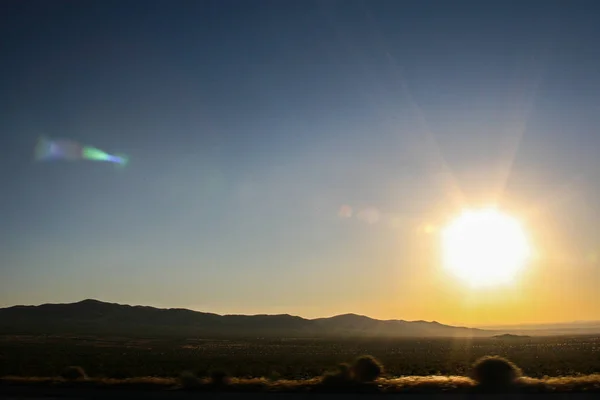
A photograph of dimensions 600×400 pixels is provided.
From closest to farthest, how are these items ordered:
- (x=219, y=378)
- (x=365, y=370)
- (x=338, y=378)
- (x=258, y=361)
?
(x=338, y=378) → (x=219, y=378) → (x=365, y=370) → (x=258, y=361)

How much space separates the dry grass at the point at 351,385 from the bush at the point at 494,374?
39cm

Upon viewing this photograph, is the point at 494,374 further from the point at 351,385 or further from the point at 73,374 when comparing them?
the point at 73,374

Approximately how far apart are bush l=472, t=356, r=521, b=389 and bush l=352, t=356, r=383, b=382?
4.79 meters

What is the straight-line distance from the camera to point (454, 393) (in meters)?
22.7

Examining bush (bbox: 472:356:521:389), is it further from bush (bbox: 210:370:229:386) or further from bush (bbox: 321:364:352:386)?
bush (bbox: 210:370:229:386)

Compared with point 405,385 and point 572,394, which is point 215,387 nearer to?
point 405,385

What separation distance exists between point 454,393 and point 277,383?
329 inches

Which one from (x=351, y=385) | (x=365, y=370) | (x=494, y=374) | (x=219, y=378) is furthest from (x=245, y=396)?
(x=494, y=374)

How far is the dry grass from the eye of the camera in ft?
76.5

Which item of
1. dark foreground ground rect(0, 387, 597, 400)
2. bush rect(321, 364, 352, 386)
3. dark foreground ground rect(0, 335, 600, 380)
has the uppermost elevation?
dark foreground ground rect(0, 335, 600, 380)

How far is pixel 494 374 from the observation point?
24688 millimetres

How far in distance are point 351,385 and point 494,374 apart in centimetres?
640

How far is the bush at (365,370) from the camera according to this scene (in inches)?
1069

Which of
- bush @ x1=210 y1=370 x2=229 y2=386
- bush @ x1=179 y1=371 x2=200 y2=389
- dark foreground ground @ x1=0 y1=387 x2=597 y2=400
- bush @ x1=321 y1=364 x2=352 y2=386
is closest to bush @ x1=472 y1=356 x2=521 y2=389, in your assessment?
dark foreground ground @ x1=0 y1=387 x2=597 y2=400
